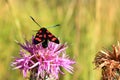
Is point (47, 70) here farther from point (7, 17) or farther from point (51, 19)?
point (51, 19)

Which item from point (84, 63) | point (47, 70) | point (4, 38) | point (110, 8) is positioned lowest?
point (47, 70)

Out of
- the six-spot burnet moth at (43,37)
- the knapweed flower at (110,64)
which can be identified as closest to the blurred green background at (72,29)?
the knapweed flower at (110,64)

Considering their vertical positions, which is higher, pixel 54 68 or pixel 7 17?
pixel 7 17

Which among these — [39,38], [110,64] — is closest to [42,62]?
[39,38]

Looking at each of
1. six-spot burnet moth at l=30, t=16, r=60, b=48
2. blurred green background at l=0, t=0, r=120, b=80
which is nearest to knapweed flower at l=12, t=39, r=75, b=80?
six-spot burnet moth at l=30, t=16, r=60, b=48

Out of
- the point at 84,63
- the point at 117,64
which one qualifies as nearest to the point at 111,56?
the point at 117,64

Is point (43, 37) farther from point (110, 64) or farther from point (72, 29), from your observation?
point (72, 29)

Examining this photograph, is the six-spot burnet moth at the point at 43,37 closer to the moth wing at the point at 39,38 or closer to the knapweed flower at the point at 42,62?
the moth wing at the point at 39,38
